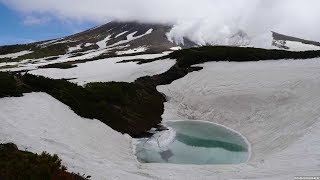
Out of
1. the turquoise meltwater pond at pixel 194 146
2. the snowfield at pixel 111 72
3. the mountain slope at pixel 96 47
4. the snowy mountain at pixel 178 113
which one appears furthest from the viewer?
the mountain slope at pixel 96 47

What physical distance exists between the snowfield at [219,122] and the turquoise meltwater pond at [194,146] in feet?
2.79

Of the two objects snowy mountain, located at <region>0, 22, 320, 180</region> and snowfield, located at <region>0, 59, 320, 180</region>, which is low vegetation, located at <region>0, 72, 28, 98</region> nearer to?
snowy mountain, located at <region>0, 22, 320, 180</region>

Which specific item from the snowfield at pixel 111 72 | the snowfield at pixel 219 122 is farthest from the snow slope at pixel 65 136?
the snowfield at pixel 111 72

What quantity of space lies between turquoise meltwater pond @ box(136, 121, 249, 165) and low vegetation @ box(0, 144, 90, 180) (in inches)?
336

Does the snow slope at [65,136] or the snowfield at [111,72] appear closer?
the snow slope at [65,136]

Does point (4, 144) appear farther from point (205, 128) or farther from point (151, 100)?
point (151, 100)

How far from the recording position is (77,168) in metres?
16.5

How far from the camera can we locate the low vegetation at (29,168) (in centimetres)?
1302

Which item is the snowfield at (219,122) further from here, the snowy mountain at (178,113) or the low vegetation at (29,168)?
the low vegetation at (29,168)

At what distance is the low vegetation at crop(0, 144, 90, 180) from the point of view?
13023 mm

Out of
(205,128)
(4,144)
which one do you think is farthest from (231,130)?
(4,144)

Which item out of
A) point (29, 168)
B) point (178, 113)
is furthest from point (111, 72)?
point (29, 168)

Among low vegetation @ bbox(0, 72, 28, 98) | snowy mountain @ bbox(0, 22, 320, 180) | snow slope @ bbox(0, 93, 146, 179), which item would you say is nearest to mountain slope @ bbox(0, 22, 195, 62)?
snowy mountain @ bbox(0, 22, 320, 180)

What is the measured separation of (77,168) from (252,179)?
784cm
